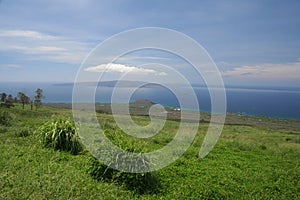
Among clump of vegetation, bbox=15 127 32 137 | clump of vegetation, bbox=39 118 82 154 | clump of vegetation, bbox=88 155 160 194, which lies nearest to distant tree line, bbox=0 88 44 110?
clump of vegetation, bbox=15 127 32 137

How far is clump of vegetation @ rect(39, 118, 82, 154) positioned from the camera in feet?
23.6

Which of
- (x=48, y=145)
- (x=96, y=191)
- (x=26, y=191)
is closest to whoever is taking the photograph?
(x=26, y=191)

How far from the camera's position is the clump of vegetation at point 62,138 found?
283 inches

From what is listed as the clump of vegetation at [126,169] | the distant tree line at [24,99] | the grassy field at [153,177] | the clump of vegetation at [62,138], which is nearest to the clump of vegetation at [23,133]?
the grassy field at [153,177]

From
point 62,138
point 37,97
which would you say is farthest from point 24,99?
point 62,138

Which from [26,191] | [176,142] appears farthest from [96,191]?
[176,142]

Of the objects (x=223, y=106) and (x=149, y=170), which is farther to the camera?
(x=223, y=106)

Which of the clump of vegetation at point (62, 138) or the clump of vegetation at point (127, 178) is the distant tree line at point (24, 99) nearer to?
the clump of vegetation at point (62, 138)

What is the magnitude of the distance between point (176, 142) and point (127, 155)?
5087mm

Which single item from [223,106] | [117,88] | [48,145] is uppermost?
[117,88]

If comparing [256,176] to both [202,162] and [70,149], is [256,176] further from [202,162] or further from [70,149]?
[70,149]

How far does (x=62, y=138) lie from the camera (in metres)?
7.26

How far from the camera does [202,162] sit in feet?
24.4

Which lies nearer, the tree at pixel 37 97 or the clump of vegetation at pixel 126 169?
the clump of vegetation at pixel 126 169
